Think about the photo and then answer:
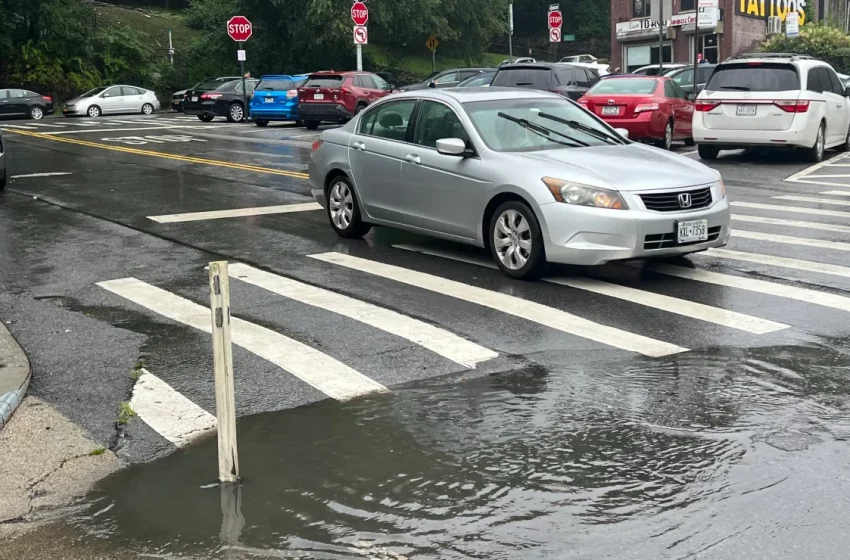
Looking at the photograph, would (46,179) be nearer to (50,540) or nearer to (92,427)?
(92,427)

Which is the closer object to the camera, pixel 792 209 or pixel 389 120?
pixel 389 120

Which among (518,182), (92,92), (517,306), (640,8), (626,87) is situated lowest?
(517,306)

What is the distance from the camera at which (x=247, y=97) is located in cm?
3616

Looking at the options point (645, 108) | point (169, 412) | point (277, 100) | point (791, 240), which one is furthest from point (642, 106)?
point (169, 412)

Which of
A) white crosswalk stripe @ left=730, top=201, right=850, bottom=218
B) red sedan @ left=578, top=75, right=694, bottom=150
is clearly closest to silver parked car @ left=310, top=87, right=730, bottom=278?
white crosswalk stripe @ left=730, top=201, right=850, bottom=218

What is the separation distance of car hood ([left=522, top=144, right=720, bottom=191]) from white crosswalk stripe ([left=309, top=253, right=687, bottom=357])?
122cm

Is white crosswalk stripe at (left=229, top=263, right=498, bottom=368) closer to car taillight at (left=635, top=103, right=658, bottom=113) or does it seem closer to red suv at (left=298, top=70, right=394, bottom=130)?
car taillight at (left=635, top=103, right=658, bottom=113)

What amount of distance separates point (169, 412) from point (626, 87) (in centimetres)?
1698

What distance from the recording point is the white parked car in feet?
59.9

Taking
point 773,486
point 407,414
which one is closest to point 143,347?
point 407,414

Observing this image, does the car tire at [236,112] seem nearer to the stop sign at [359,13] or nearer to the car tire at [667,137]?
the stop sign at [359,13]

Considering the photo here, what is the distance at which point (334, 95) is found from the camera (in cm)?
2942

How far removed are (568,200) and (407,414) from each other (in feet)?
11.9

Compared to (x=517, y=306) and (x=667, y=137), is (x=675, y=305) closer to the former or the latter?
(x=517, y=306)
